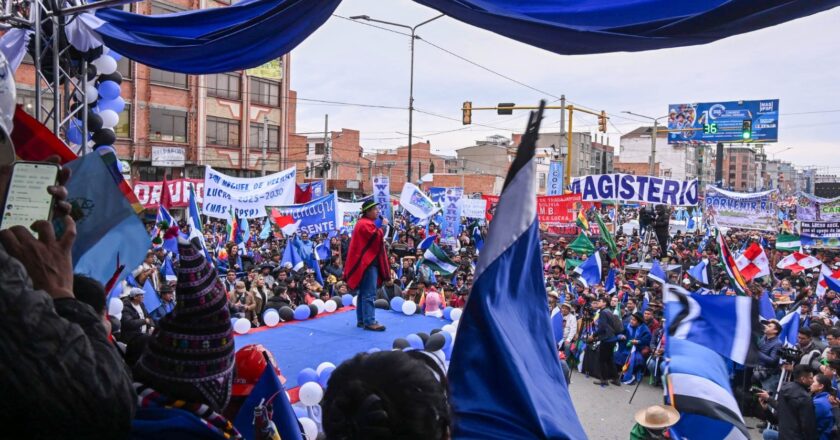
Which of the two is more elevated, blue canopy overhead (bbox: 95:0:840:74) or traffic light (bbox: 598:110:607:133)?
traffic light (bbox: 598:110:607:133)

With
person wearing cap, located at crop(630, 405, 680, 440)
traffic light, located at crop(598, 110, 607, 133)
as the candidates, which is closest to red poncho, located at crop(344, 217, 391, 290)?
person wearing cap, located at crop(630, 405, 680, 440)

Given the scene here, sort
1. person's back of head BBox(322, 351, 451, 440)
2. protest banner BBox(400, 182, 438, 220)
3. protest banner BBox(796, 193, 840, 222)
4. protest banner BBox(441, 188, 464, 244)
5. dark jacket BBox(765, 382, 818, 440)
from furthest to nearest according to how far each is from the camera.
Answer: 1. protest banner BBox(400, 182, 438, 220)
2. protest banner BBox(441, 188, 464, 244)
3. protest banner BBox(796, 193, 840, 222)
4. dark jacket BBox(765, 382, 818, 440)
5. person's back of head BBox(322, 351, 451, 440)

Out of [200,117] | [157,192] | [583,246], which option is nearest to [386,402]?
[583,246]

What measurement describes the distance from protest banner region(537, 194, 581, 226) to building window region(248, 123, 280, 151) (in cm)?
2443

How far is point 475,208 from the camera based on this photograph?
21.5 meters

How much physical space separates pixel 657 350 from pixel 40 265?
10.8 meters

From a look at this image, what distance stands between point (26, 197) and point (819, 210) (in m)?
21.3

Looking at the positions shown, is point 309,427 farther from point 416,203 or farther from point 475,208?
point 475,208

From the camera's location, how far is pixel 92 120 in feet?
21.7

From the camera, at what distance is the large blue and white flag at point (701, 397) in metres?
3.23

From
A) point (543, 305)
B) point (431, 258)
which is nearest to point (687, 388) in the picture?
point (543, 305)

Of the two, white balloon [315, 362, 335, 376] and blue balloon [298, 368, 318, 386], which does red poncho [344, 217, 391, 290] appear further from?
blue balloon [298, 368, 318, 386]

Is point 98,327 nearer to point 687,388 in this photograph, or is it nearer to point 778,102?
point 687,388

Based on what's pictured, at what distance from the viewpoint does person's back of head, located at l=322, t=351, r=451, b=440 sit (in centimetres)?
144
